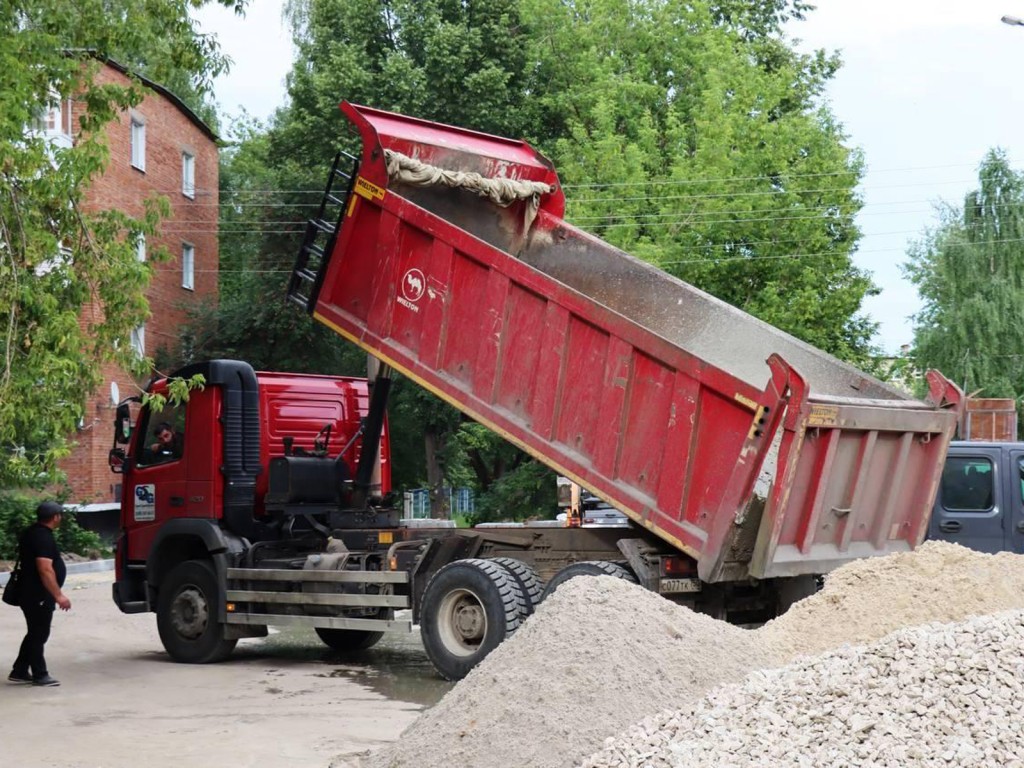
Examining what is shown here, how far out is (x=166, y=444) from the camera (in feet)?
41.9

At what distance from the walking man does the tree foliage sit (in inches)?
676

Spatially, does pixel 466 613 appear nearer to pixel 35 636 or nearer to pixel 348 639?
pixel 348 639

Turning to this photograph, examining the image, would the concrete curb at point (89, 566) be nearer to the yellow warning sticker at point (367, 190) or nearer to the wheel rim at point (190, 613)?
the wheel rim at point (190, 613)

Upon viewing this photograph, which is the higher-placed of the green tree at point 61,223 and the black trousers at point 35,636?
the green tree at point 61,223

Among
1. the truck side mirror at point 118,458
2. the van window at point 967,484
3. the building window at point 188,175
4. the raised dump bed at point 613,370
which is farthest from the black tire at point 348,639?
the building window at point 188,175

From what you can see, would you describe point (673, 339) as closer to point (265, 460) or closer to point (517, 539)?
point (517, 539)

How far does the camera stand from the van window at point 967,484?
13031mm

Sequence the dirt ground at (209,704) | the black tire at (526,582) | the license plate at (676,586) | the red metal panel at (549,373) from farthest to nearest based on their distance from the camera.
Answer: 1. the black tire at (526,582)
2. the red metal panel at (549,373)
3. the license plate at (676,586)
4. the dirt ground at (209,704)

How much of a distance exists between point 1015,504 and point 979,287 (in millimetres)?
30792

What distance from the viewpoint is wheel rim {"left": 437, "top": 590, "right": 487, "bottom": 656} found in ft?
34.5

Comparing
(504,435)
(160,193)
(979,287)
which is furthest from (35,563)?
(979,287)

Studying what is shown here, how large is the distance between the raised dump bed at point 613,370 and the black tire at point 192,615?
8.91ft

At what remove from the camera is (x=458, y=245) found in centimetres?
1070

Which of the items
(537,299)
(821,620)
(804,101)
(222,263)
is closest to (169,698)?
(537,299)
